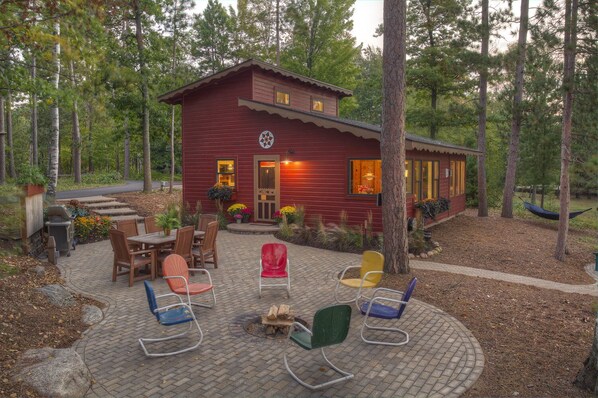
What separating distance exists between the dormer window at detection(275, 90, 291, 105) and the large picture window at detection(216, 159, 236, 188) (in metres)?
3.41

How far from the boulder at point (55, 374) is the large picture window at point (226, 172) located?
12.3 m

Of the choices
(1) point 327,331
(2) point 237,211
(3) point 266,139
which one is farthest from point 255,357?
(3) point 266,139

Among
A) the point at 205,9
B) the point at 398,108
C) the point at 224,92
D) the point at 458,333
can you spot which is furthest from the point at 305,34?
the point at 458,333

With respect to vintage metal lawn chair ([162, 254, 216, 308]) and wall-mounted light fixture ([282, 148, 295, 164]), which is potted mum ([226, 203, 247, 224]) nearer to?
wall-mounted light fixture ([282, 148, 295, 164])

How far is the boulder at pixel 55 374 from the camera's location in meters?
4.07

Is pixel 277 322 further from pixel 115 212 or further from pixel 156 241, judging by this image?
pixel 115 212

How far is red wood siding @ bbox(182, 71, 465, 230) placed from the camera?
14156 mm

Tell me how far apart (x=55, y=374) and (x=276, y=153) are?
11987 millimetres

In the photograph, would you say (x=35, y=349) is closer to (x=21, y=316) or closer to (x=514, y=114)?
(x=21, y=316)

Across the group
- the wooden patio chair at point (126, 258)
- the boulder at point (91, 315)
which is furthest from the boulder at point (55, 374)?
the wooden patio chair at point (126, 258)

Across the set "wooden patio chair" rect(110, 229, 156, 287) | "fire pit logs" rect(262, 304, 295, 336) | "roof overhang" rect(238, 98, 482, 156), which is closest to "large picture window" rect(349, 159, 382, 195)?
"roof overhang" rect(238, 98, 482, 156)

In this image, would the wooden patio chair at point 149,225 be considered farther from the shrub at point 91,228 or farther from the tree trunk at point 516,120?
the tree trunk at point 516,120

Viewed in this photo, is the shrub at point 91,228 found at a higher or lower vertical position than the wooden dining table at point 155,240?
lower

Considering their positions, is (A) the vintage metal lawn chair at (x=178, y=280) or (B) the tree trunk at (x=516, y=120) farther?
(B) the tree trunk at (x=516, y=120)
